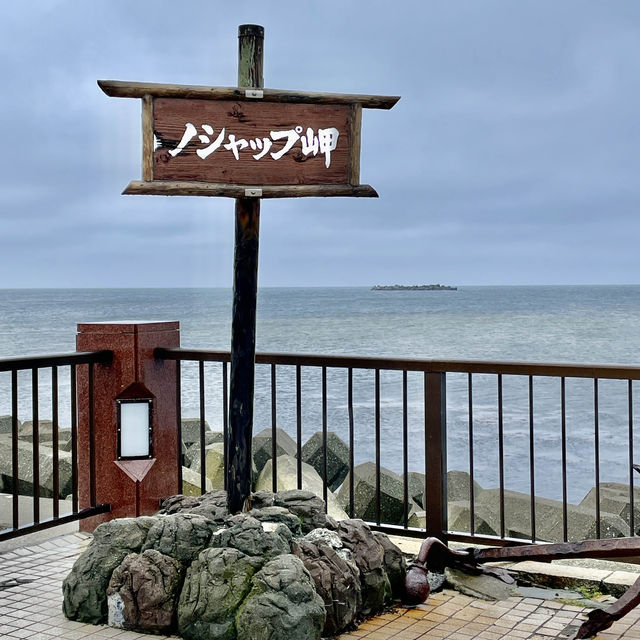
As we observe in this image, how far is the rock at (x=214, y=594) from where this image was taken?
11.3 ft

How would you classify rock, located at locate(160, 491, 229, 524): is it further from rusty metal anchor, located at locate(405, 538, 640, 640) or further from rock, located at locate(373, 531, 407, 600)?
rusty metal anchor, located at locate(405, 538, 640, 640)

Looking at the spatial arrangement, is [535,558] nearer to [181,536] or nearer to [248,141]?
[181,536]

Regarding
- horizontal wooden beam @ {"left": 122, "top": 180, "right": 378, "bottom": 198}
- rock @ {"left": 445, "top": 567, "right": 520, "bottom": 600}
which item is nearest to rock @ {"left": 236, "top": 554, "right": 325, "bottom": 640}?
rock @ {"left": 445, "top": 567, "right": 520, "bottom": 600}

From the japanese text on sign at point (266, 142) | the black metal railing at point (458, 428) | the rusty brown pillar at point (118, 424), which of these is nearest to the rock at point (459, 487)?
the black metal railing at point (458, 428)

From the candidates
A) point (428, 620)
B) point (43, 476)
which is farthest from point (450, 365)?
point (43, 476)

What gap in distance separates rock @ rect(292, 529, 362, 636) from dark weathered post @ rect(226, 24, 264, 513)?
52 centimetres

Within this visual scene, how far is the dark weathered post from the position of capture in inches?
162

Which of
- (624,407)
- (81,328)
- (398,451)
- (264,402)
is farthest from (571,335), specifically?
(81,328)

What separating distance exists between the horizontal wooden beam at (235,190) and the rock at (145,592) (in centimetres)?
165

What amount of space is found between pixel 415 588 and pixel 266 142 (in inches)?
88.5

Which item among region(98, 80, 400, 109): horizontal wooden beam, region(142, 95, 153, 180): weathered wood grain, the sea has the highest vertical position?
region(98, 80, 400, 109): horizontal wooden beam

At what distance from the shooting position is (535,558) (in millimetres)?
3768

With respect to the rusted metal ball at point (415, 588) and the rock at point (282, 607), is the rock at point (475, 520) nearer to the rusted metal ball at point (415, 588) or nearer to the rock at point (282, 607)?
the rusted metal ball at point (415, 588)

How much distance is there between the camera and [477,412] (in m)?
25.0
